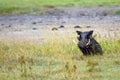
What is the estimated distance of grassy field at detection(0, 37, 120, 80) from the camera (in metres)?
10.9

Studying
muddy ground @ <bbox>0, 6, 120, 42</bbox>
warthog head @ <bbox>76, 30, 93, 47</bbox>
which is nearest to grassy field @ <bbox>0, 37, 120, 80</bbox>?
warthog head @ <bbox>76, 30, 93, 47</bbox>

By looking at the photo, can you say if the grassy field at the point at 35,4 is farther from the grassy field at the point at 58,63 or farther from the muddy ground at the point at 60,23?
the grassy field at the point at 58,63

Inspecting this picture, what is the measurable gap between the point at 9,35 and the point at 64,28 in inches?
125

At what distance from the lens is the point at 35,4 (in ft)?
133

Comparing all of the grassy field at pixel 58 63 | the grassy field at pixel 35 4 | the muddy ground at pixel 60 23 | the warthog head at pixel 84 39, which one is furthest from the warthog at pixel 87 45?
the grassy field at pixel 35 4

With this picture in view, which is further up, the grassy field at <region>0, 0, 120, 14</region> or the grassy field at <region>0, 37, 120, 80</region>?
the grassy field at <region>0, 37, 120, 80</region>

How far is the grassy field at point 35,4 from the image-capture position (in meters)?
36.8

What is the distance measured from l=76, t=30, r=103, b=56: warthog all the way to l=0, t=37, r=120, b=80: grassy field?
176 millimetres

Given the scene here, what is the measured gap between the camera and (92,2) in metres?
41.4

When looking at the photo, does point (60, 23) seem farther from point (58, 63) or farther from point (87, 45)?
point (58, 63)

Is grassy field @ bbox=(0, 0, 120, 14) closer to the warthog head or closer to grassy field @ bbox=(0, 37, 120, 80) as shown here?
grassy field @ bbox=(0, 37, 120, 80)

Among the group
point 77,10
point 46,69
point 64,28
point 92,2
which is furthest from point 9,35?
point 92,2

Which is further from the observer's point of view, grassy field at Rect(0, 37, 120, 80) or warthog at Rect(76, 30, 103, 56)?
warthog at Rect(76, 30, 103, 56)

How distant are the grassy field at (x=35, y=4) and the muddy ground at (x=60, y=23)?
4.07ft
